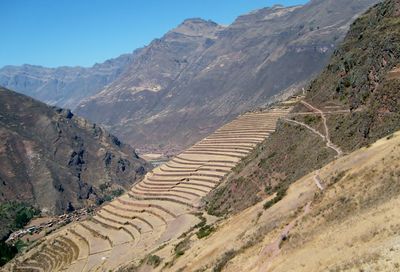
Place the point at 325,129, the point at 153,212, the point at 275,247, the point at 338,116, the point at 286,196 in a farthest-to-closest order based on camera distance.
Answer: the point at 153,212
the point at 338,116
the point at 325,129
the point at 286,196
the point at 275,247

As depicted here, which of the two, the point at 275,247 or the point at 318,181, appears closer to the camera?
the point at 275,247


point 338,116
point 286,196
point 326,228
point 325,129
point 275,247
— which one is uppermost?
point 338,116

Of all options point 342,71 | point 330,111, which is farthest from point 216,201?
point 342,71

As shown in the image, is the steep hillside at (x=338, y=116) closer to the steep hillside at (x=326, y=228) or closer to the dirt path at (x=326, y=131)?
the dirt path at (x=326, y=131)

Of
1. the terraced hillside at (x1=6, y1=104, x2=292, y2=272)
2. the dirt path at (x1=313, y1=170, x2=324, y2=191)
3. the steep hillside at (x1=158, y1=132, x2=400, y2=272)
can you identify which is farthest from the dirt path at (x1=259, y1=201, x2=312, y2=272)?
the terraced hillside at (x1=6, y1=104, x2=292, y2=272)

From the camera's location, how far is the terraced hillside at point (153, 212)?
7906 cm

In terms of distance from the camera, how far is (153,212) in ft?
298

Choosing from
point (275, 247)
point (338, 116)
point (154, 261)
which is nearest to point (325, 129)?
point (338, 116)

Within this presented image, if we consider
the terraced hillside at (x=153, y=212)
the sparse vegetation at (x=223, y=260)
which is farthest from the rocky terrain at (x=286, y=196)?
the terraced hillside at (x=153, y=212)

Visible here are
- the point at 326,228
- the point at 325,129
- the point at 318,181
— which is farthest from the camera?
the point at 325,129

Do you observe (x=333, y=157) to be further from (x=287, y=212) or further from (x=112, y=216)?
(x=112, y=216)

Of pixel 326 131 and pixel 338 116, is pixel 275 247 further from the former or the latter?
pixel 338 116

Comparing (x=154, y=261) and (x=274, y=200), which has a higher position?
(x=274, y=200)

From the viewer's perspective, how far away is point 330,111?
7212 centimetres
